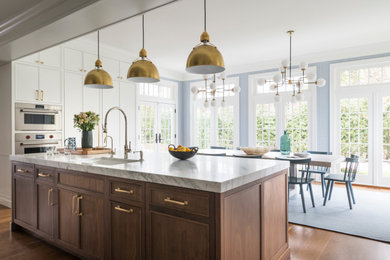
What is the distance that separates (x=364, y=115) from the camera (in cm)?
539

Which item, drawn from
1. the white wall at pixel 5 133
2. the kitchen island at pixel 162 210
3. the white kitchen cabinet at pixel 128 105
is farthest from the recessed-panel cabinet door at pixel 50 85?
the kitchen island at pixel 162 210

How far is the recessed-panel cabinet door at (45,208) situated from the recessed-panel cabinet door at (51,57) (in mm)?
2389

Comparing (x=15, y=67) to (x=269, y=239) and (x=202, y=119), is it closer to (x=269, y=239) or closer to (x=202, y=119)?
(x=269, y=239)

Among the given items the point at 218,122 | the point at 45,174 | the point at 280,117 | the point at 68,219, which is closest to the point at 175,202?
the point at 68,219

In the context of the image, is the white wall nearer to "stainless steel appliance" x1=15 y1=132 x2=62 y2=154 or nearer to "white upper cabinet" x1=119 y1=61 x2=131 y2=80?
"stainless steel appliance" x1=15 y1=132 x2=62 y2=154

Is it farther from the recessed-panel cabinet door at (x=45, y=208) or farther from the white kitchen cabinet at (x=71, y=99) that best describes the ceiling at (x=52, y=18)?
the recessed-panel cabinet door at (x=45, y=208)

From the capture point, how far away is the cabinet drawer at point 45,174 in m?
2.58

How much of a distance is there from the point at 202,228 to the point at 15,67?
396 cm

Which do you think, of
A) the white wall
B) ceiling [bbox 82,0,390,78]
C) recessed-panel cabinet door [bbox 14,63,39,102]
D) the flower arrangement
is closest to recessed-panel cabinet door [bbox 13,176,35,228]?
the flower arrangement

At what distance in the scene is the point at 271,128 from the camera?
251 inches

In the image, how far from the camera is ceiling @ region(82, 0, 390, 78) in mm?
3562

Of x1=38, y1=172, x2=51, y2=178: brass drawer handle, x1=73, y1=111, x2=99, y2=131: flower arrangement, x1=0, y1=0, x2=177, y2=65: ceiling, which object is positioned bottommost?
x1=38, y1=172, x2=51, y2=178: brass drawer handle

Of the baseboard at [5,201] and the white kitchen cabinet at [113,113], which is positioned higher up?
the white kitchen cabinet at [113,113]

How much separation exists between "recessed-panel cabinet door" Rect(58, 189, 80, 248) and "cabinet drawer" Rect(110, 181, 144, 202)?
0.53m
